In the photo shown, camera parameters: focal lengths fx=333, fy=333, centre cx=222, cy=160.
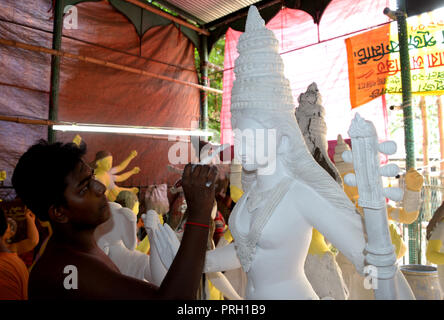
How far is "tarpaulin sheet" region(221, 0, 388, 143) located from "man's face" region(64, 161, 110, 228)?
4.53m

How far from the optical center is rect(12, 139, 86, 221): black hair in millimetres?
1385

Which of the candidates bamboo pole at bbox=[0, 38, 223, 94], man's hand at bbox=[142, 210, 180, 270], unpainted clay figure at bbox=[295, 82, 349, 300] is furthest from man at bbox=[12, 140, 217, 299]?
bamboo pole at bbox=[0, 38, 223, 94]

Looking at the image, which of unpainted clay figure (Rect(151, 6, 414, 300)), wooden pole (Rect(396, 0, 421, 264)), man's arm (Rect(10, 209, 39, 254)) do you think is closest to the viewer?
unpainted clay figure (Rect(151, 6, 414, 300))

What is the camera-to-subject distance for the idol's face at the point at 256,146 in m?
1.64

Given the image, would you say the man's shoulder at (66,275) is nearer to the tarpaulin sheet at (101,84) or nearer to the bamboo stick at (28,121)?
the bamboo stick at (28,121)

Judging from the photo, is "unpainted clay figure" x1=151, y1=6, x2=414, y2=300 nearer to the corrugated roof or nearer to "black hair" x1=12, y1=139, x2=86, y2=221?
"black hair" x1=12, y1=139, x2=86, y2=221

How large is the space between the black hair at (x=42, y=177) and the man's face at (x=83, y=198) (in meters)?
0.03

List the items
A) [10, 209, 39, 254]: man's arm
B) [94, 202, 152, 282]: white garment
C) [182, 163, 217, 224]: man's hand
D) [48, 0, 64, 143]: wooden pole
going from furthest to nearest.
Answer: [48, 0, 64, 143]: wooden pole, [10, 209, 39, 254]: man's arm, [94, 202, 152, 282]: white garment, [182, 163, 217, 224]: man's hand

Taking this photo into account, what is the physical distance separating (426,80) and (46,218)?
470cm

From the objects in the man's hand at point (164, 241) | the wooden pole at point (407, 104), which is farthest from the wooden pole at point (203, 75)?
the man's hand at point (164, 241)

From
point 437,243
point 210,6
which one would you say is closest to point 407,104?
point 437,243

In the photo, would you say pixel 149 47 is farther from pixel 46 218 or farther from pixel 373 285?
pixel 373 285

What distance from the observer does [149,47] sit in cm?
693
